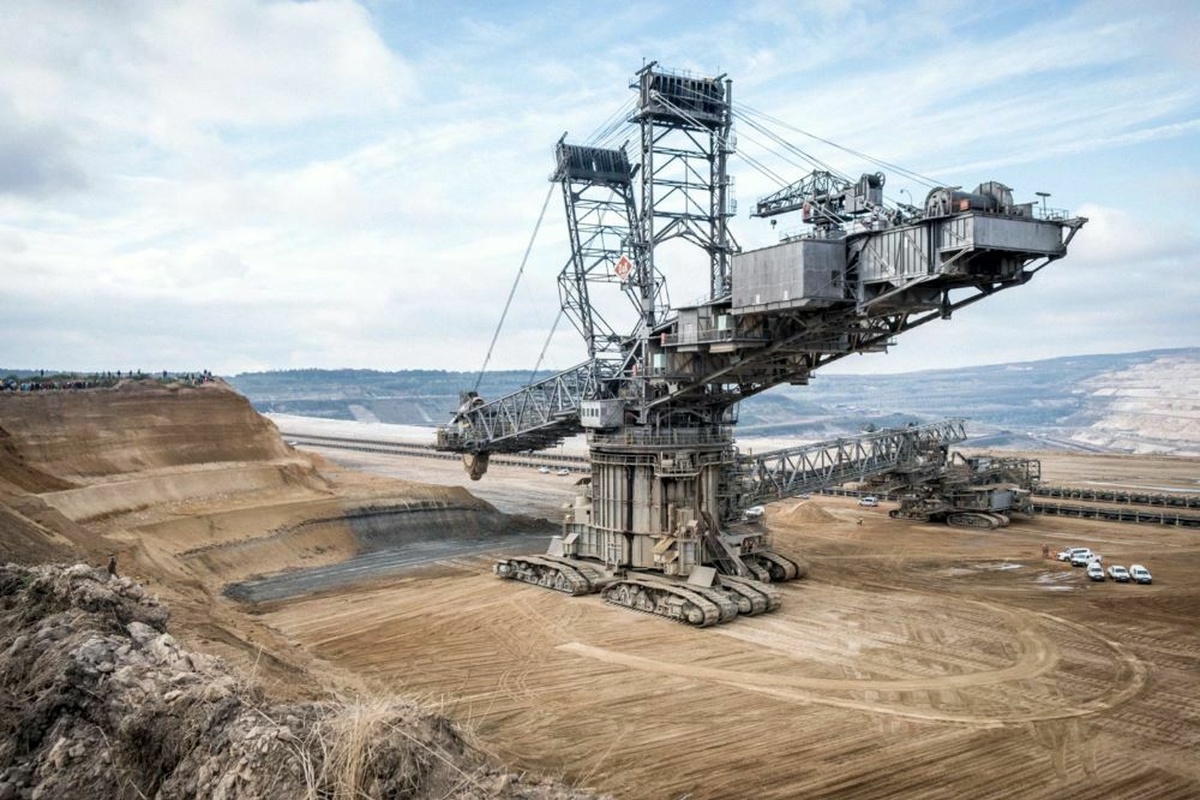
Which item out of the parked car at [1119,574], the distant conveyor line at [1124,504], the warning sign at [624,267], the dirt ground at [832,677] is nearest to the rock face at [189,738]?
the dirt ground at [832,677]

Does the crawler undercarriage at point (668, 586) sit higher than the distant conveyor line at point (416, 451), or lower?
higher

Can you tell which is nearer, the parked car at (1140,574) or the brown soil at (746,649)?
the brown soil at (746,649)

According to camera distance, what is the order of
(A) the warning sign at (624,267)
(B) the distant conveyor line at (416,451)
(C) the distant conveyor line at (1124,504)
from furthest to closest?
(B) the distant conveyor line at (416,451)
(C) the distant conveyor line at (1124,504)
(A) the warning sign at (624,267)

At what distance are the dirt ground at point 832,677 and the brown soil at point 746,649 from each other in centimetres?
8

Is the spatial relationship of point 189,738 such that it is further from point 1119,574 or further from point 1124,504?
point 1124,504

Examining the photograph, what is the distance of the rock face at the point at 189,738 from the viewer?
9.48 metres

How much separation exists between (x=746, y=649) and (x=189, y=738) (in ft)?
55.8

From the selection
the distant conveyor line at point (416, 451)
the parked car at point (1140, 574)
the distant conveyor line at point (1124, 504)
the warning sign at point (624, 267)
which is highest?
the warning sign at point (624, 267)

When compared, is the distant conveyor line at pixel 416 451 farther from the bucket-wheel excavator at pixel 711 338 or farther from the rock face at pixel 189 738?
the rock face at pixel 189 738

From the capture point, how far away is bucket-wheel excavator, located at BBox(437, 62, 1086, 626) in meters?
23.9

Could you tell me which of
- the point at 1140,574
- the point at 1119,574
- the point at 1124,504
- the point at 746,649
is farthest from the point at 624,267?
→ the point at 1124,504

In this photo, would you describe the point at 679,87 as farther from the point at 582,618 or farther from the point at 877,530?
the point at 877,530

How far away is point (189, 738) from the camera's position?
10.3 meters

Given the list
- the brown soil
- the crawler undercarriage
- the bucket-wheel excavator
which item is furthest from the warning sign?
the brown soil
